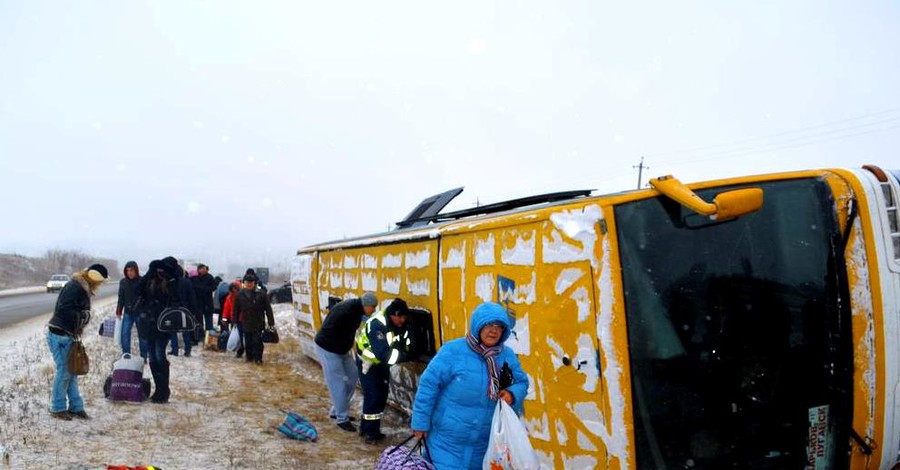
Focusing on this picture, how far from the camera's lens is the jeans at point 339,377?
7.48 metres

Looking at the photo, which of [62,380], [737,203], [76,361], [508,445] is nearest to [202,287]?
[62,380]

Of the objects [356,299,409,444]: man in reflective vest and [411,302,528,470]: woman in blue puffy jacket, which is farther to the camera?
[356,299,409,444]: man in reflective vest

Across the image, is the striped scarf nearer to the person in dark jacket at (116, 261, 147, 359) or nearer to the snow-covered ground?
the snow-covered ground

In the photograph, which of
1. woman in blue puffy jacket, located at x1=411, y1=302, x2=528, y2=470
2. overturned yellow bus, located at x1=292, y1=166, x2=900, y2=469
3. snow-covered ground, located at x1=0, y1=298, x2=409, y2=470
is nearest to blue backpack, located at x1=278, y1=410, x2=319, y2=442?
snow-covered ground, located at x1=0, y1=298, x2=409, y2=470

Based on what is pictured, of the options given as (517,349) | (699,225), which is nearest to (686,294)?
(699,225)

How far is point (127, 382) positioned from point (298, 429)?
2.46 m

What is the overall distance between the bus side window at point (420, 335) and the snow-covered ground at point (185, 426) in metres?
1.08

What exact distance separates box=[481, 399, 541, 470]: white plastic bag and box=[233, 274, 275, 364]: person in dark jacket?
8.81m

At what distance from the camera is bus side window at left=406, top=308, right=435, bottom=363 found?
642cm

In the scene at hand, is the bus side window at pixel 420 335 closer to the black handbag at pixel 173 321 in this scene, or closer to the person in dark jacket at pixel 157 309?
the black handbag at pixel 173 321

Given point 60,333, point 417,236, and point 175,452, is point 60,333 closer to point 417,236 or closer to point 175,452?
point 175,452

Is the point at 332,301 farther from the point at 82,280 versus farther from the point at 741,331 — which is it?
the point at 741,331

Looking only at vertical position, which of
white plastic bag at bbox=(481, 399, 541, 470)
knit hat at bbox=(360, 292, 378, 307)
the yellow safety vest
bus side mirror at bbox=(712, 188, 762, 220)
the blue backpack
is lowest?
the blue backpack

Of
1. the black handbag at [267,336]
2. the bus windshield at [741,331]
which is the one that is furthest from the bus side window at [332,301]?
the bus windshield at [741,331]
